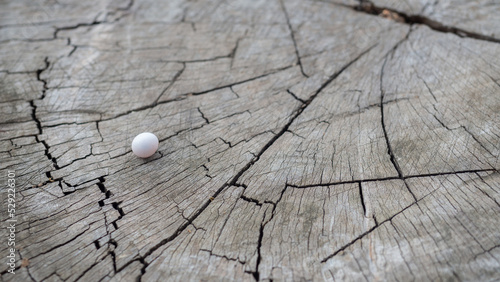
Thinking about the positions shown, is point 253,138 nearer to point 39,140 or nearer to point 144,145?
point 144,145

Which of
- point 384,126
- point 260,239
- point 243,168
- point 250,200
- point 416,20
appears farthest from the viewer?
point 416,20

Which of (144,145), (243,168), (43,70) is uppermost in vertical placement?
(43,70)

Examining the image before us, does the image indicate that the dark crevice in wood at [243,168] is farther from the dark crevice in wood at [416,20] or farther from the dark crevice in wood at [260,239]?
the dark crevice in wood at [416,20]

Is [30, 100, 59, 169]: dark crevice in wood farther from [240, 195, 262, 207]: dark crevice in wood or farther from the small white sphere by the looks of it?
[240, 195, 262, 207]: dark crevice in wood

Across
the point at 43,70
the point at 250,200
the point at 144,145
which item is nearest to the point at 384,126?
the point at 250,200

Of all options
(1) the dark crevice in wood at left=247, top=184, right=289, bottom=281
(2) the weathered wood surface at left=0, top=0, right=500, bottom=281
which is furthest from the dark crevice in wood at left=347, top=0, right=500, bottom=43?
(1) the dark crevice in wood at left=247, top=184, right=289, bottom=281

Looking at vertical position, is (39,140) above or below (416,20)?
above

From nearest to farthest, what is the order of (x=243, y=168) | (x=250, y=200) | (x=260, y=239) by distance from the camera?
(x=260, y=239) < (x=250, y=200) < (x=243, y=168)
